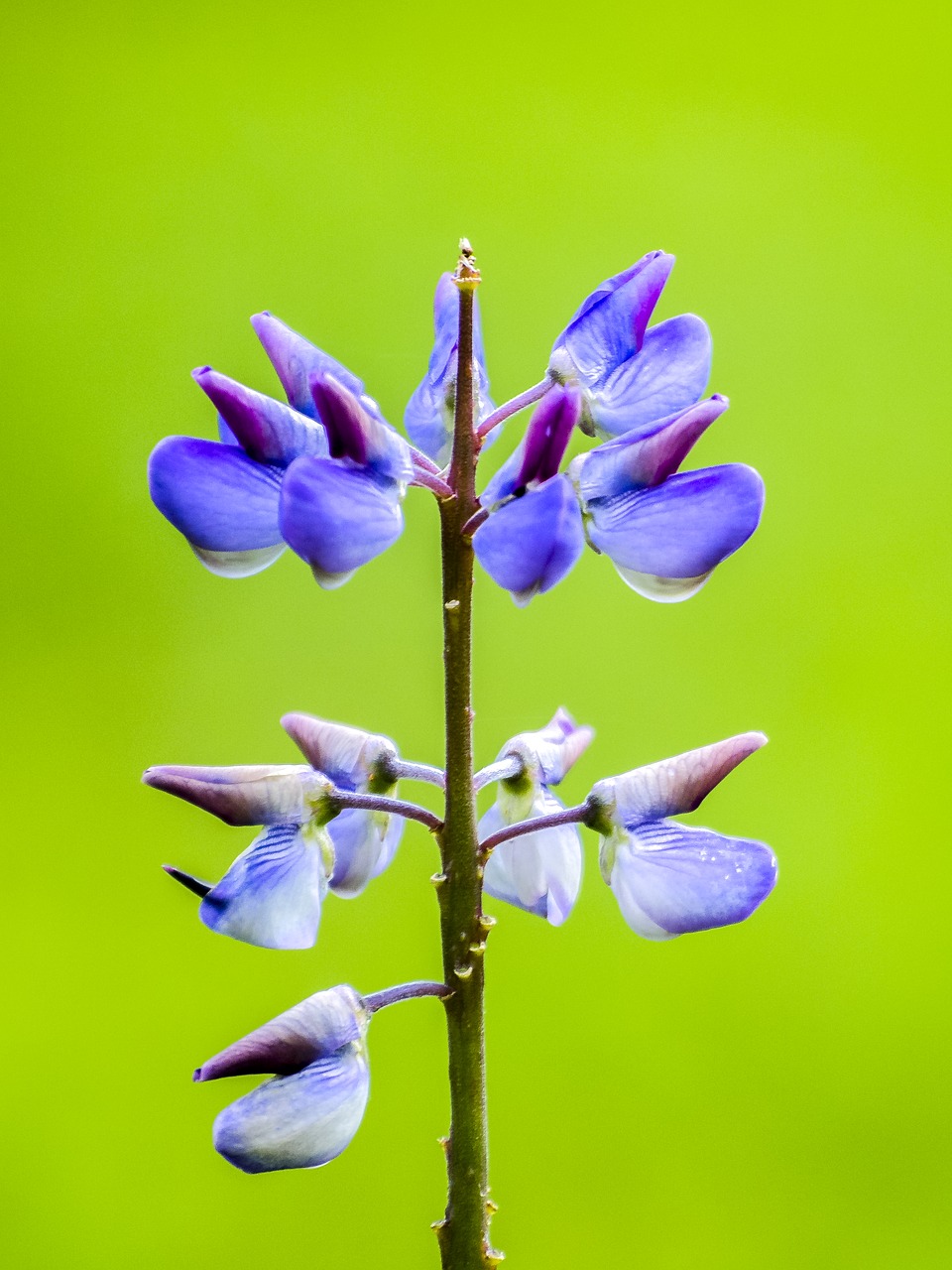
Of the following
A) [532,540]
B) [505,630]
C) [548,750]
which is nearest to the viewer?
[532,540]

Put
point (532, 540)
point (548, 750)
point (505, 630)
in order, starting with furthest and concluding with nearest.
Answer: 1. point (505, 630)
2. point (548, 750)
3. point (532, 540)

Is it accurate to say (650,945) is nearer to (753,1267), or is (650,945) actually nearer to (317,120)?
(753,1267)

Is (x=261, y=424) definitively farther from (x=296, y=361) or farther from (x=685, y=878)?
(x=685, y=878)

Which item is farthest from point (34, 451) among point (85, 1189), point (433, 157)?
point (85, 1189)

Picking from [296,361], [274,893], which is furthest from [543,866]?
[296,361]

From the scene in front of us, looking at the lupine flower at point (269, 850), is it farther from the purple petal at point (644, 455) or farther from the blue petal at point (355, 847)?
the purple petal at point (644, 455)

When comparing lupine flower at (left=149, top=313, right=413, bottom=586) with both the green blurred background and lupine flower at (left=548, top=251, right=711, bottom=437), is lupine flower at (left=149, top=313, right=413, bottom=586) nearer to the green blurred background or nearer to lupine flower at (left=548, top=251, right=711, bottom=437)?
lupine flower at (left=548, top=251, right=711, bottom=437)

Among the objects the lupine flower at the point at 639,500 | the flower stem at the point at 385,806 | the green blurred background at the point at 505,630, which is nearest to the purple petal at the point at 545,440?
the lupine flower at the point at 639,500

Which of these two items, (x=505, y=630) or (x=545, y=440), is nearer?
(x=545, y=440)
